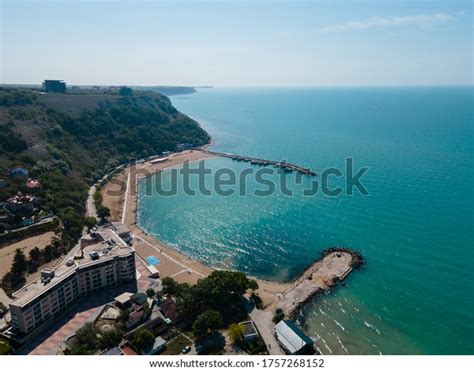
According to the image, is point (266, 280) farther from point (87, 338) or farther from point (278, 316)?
point (87, 338)

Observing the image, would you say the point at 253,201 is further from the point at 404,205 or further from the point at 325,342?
the point at 325,342

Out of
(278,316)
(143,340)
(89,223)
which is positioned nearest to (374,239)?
(278,316)

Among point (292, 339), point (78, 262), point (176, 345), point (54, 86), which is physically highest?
point (54, 86)

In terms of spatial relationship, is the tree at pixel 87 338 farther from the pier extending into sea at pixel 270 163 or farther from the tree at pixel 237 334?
the pier extending into sea at pixel 270 163

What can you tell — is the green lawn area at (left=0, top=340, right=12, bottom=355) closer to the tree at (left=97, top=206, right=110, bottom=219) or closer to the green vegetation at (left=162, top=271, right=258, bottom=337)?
the green vegetation at (left=162, top=271, right=258, bottom=337)

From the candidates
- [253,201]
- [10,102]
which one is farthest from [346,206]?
[10,102]

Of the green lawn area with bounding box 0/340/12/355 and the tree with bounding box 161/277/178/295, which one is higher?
the tree with bounding box 161/277/178/295

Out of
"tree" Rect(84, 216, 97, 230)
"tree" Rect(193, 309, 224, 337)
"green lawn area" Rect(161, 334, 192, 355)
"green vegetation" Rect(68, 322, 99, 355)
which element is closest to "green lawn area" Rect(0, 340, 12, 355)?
"green vegetation" Rect(68, 322, 99, 355)
